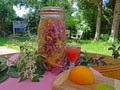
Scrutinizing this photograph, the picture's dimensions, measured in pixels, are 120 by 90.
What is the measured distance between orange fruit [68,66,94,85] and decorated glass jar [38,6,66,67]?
25 cm

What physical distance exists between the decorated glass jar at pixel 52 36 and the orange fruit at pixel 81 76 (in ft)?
0.84

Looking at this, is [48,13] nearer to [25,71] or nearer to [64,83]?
[25,71]

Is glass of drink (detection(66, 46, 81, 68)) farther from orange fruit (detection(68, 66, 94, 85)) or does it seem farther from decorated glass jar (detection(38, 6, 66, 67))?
orange fruit (detection(68, 66, 94, 85))

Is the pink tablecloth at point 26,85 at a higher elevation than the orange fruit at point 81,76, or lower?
lower

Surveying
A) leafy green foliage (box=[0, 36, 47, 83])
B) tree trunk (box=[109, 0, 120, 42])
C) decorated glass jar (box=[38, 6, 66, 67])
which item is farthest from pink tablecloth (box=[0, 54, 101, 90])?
tree trunk (box=[109, 0, 120, 42])

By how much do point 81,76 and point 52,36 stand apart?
308mm

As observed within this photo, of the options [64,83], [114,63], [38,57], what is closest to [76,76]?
[64,83]

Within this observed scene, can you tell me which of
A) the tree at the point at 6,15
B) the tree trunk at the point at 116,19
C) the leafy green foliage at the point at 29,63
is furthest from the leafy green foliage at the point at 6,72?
the tree at the point at 6,15

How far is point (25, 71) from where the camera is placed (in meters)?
0.77

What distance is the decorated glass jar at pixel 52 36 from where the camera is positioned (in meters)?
0.91

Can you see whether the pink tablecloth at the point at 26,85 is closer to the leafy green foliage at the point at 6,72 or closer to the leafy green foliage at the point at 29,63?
the leafy green foliage at the point at 29,63

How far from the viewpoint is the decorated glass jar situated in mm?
907

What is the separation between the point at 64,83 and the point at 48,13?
1.39 feet

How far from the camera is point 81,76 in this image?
0.64 m
